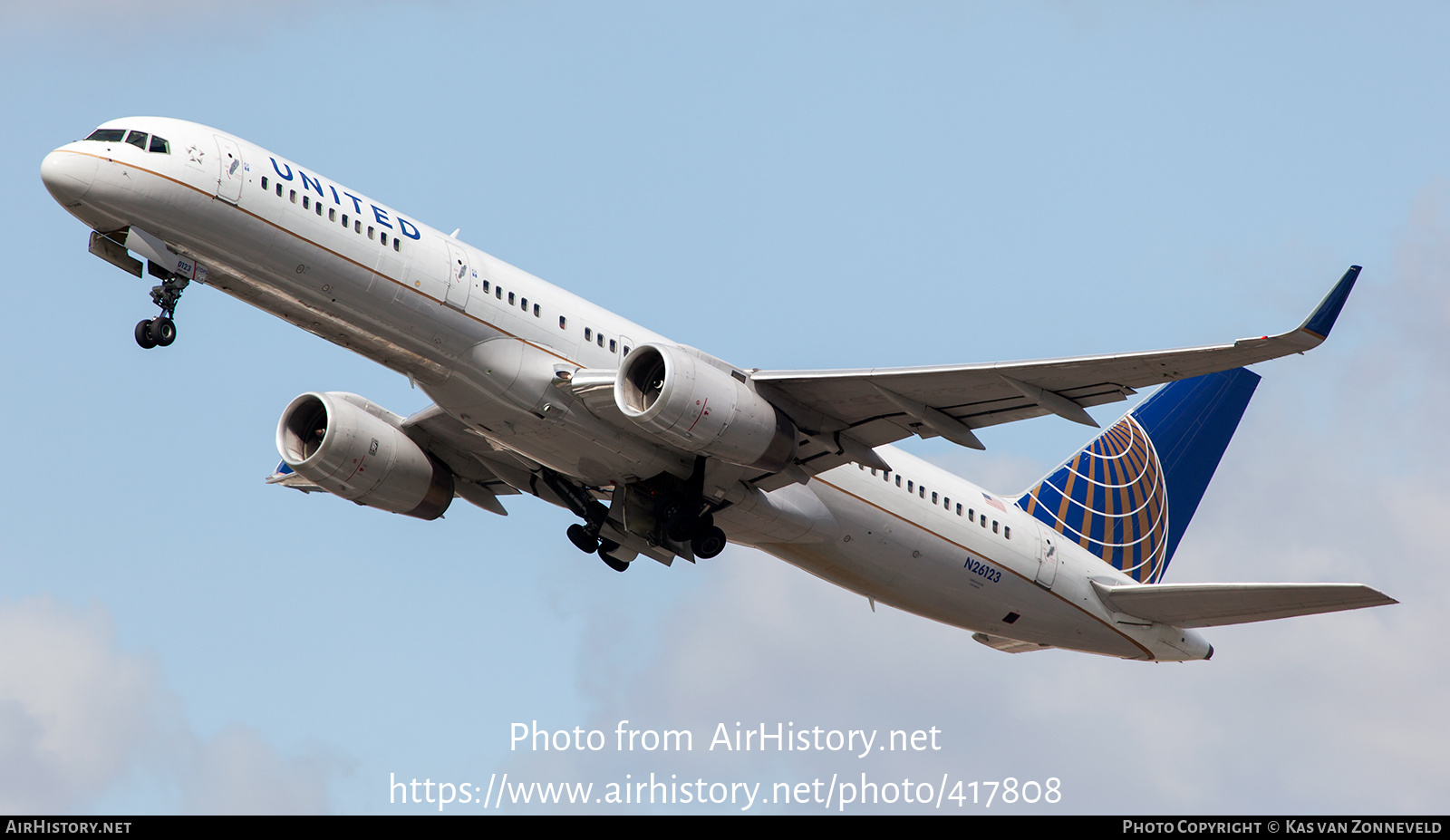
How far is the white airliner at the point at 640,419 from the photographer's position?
81.4ft

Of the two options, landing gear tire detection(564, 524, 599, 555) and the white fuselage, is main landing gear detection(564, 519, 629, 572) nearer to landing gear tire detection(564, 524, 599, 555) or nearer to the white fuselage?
landing gear tire detection(564, 524, 599, 555)

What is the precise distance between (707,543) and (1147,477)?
13374 mm

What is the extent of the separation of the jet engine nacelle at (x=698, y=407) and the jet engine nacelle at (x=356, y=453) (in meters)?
7.16

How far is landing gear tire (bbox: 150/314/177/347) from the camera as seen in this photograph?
2536 centimetres

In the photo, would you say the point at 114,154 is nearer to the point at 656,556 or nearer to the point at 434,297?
the point at 434,297

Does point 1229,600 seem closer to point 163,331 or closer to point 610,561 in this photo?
point 610,561

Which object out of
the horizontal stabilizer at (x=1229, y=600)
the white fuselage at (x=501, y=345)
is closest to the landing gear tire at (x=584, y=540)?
the white fuselage at (x=501, y=345)

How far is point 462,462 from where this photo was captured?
109 ft

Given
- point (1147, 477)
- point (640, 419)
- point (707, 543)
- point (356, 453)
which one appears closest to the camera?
point (640, 419)

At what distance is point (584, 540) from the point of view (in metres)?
32.1

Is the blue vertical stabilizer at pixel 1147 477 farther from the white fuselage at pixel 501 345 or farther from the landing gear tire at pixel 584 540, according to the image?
the landing gear tire at pixel 584 540

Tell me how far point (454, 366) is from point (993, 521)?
11897 mm

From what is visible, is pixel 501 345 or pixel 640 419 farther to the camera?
pixel 501 345

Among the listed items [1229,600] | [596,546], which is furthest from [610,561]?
[1229,600]
